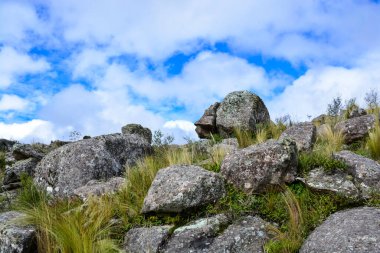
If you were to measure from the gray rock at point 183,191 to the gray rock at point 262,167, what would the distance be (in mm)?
384

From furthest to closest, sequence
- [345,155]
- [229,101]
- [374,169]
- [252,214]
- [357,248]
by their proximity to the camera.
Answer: [229,101] < [345,155] < [374,169] < [252,214] < [357,248]

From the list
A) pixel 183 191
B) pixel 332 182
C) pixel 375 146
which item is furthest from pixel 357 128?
pixel 183 191

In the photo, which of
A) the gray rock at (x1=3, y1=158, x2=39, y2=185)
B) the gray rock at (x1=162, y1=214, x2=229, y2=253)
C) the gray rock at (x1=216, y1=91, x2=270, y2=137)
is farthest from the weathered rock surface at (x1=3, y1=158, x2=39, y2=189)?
the gray rock at (x1=162, y1=214, x2=229, y2=253)

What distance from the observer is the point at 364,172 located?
8266 millimetres

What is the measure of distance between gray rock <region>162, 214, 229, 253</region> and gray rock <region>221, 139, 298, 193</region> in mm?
1067

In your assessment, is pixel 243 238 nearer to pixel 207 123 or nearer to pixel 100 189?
pixel 100 189

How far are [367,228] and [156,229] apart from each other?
3.52 m

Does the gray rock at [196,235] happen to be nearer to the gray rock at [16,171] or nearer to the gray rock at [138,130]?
the gray rock at [16,171]

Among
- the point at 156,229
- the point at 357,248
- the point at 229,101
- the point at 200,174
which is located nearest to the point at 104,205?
the point at 156,229

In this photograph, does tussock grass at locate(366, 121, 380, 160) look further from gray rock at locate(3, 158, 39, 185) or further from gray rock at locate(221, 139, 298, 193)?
gray rock at locate(3, 158, 39, 185)

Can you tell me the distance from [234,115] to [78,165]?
8525 mm

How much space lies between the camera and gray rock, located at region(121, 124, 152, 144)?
1978cm

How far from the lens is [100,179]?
1125 cm

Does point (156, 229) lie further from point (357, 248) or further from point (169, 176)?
point (357, 248)
